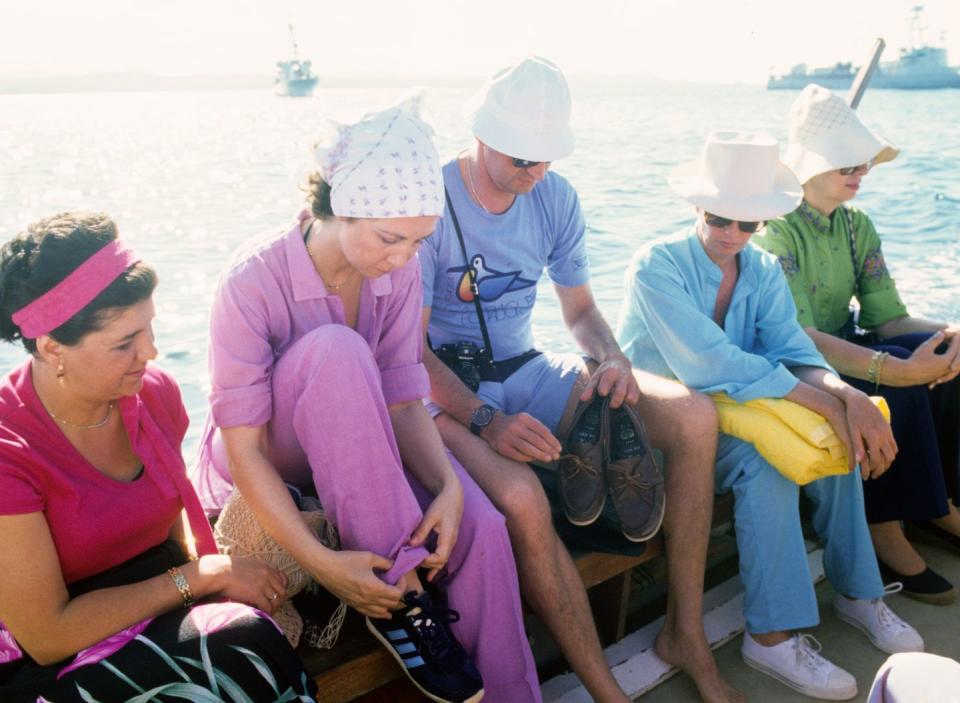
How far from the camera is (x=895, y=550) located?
273 centimetres

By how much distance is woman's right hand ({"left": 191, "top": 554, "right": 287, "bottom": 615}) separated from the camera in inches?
65.1

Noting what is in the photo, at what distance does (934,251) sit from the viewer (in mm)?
7879

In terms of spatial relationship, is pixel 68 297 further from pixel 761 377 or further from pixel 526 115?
pixel 761 377

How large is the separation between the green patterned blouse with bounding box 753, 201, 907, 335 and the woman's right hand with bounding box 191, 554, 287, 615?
1934mm

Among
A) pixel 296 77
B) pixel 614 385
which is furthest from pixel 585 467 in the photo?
pixel 296 77

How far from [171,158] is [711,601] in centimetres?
2022

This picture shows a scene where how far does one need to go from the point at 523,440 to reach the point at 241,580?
0.76 metres

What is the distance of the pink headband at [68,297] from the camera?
4.92 ft

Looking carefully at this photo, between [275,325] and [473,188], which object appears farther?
[473,188]

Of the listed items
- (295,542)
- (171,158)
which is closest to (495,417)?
(295,542)

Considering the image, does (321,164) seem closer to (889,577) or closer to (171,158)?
(889,577)

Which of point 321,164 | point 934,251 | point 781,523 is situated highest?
point 321,164

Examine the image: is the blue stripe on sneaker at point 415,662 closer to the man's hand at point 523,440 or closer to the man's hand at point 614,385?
the man's hand at point 523,440

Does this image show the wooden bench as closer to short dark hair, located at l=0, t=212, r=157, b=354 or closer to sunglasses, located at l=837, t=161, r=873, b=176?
short dark hair, located at l=0, t=212, r=157, b=354
